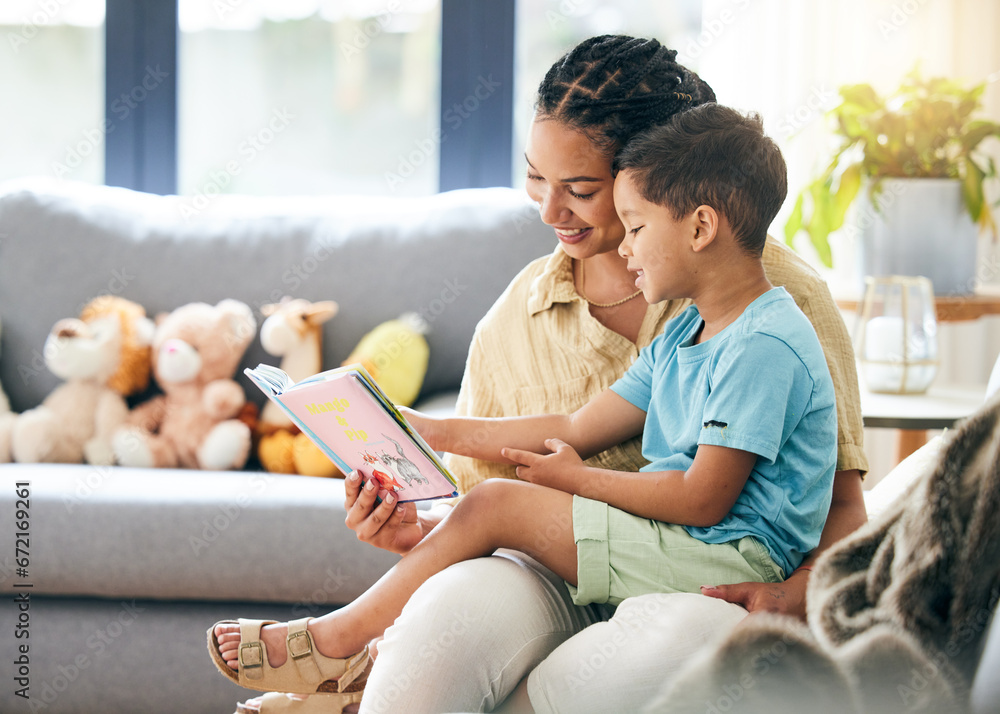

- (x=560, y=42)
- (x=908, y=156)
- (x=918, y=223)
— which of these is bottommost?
(x=918, y=223)

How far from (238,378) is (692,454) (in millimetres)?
1301

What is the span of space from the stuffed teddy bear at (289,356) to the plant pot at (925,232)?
1.35m

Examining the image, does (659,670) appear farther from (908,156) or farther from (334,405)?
(908,156)

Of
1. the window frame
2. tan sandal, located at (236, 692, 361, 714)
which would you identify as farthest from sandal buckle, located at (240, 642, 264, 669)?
the window frame

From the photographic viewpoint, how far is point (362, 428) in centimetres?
107

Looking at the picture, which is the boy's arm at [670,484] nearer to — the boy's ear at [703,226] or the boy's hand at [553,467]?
the boy's hand at [553,467]

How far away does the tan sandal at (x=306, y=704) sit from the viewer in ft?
3.86

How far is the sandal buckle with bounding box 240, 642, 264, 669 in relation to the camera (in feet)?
3.69

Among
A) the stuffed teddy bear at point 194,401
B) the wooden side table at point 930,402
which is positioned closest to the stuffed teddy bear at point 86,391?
the stuffed teddy bear at point 194,401

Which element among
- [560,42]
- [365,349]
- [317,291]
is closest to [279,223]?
[317,291]

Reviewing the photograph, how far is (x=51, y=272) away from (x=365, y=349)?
84cm

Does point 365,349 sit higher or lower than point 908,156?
lower

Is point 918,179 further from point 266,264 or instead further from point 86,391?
point 86,391

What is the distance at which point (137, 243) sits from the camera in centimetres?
220
